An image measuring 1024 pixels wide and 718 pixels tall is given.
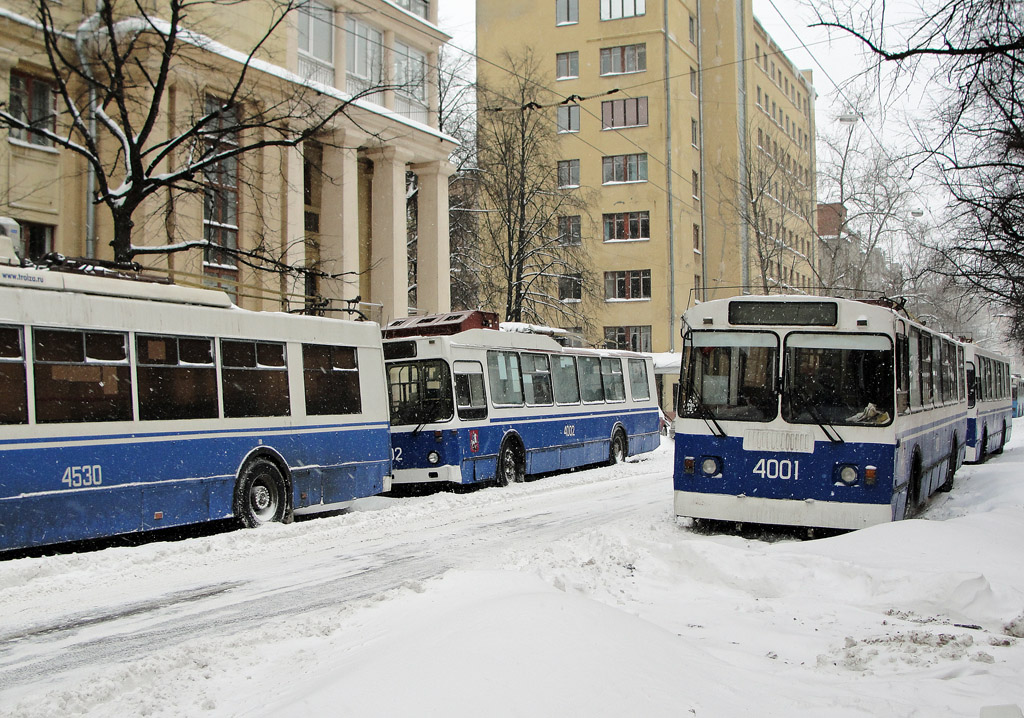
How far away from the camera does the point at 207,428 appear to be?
1233 centimetres

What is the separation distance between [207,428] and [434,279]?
70.6 ft

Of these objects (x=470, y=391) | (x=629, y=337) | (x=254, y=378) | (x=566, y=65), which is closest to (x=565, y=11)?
(x=566, y=65)

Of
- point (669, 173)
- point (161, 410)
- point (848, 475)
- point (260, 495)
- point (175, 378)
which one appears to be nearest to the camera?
point (848, 475)

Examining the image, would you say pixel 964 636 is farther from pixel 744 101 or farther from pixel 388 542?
pixel 744 101

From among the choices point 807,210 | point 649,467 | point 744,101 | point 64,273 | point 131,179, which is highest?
point 744,101

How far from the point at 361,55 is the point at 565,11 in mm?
30109

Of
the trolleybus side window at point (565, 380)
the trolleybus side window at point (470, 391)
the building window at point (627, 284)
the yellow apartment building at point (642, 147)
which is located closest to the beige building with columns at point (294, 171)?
the trolleybus side window at point (470, 391)

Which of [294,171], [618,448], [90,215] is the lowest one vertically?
[618,448]

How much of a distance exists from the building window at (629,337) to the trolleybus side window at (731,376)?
43.6 meters

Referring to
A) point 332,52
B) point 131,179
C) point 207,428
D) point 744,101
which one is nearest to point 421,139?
point 332,52

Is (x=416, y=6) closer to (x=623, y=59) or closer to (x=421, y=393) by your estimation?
(x=421, y=393)

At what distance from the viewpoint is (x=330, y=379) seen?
579 inches

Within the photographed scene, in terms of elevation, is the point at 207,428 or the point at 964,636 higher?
the point at 207,428

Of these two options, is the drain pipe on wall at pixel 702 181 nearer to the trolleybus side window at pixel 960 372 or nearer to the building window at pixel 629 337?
the building window at pixel 629 337
